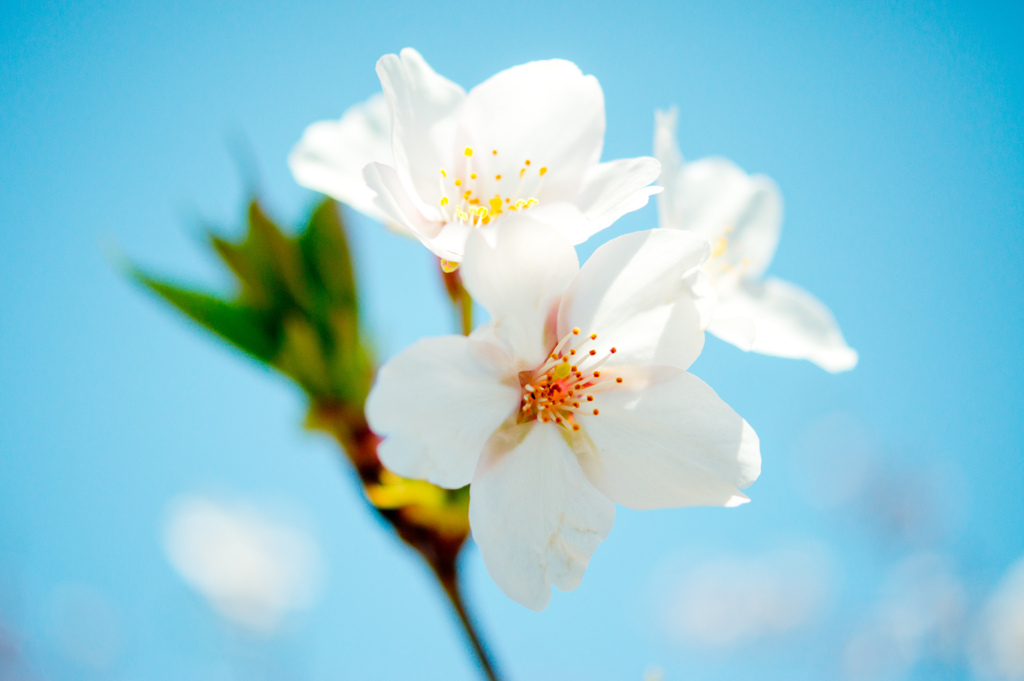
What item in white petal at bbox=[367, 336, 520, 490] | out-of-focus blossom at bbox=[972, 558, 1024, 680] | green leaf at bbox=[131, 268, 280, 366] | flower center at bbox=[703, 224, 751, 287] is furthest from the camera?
out-of-focus blossom at bbox=[972, 558, 1024, 680]

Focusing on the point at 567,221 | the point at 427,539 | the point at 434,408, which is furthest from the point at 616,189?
the point at 427,539

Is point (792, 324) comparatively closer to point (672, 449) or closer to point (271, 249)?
point (672, 449)

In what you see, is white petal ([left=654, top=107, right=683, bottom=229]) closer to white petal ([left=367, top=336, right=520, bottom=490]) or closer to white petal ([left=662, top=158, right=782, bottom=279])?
white petal ([left=662, top=158, right=782, bottom=279])

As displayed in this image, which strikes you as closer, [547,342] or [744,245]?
[547,342]

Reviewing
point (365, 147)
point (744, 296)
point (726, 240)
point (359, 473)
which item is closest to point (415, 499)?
point (359, 473)

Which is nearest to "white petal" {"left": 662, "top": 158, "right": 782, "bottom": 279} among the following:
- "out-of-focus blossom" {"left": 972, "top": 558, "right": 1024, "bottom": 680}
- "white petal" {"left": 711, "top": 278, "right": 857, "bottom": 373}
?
"white petal" {"left": 711, "top": 278, "right": 857, "bottom": 373}

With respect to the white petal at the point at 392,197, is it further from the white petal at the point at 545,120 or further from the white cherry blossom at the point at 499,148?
the white petal at the point at 545,120

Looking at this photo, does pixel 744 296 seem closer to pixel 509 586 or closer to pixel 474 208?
pixel 474 208
